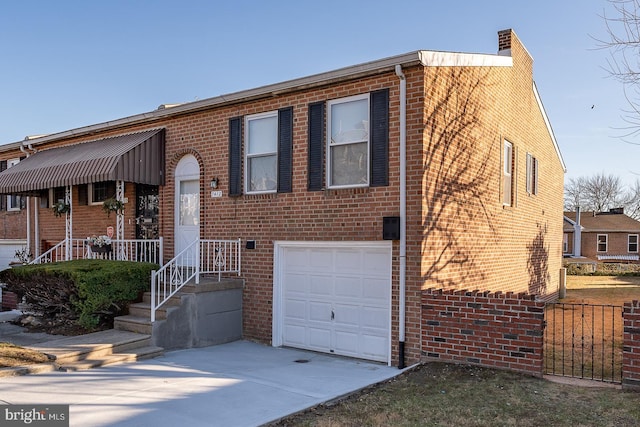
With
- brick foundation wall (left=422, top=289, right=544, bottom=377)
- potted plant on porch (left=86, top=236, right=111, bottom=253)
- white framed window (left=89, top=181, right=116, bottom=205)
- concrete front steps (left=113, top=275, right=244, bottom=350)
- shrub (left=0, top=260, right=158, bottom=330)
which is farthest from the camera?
white framed window (left=89, top=181, right=116, bottom=205)

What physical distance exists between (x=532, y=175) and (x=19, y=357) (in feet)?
43.3

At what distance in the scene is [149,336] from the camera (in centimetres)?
882

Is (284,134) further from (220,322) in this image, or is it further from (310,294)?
(220,322)

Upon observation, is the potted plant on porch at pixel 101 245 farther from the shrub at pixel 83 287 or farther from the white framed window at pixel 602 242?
the white framed window at pixel 602 242

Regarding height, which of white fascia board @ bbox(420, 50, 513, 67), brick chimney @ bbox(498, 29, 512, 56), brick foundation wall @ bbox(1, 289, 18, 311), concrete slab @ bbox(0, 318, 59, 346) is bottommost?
brick foundation wall @ bbox(1, 289, 18, 311)

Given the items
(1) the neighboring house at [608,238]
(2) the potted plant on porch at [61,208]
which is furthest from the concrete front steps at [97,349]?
(1) the neighboring house at [608,238]

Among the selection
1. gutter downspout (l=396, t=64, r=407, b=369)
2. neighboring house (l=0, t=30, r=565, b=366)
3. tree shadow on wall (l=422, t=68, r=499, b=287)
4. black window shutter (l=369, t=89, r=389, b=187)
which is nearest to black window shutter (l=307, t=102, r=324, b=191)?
neighboring house (l=0, t=30, r=565, b=366)

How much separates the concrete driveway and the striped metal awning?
4.45 meters

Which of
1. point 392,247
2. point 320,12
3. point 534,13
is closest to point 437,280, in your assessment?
point 392,247

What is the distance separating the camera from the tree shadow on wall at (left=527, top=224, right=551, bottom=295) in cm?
1429

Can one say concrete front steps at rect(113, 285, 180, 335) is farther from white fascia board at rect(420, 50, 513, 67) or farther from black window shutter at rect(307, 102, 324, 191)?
white fascia board at rect(420, 50, 513, 67)

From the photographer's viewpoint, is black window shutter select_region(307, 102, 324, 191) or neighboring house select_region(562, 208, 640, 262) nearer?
black window shutter select_region(307, 102, 324, 191)

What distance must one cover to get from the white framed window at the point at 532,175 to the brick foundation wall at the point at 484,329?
7707mm

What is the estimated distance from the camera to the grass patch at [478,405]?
539 cm
